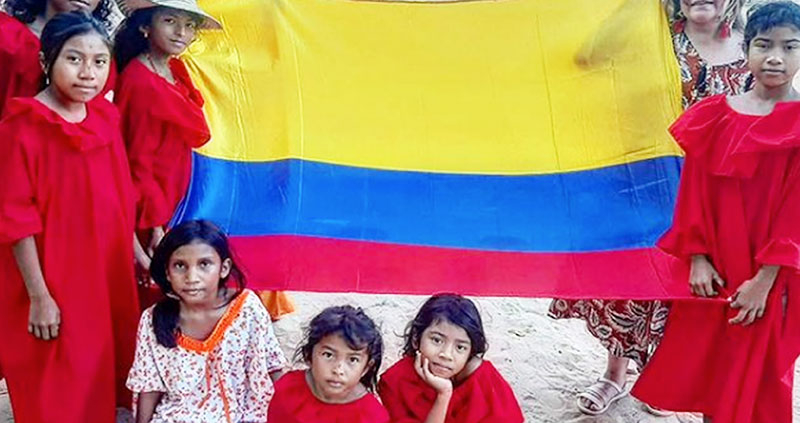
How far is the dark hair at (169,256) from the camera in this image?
2541mm

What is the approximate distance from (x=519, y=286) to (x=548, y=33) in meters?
1.01

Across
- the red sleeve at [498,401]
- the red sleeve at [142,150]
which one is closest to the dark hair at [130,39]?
the red sleeve at [142,150]

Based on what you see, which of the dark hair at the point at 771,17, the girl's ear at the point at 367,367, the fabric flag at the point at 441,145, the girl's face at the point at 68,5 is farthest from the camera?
the fabric flag at the point at 441,145

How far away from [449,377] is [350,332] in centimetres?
31

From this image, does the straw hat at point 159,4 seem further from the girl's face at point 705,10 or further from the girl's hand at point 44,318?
the girl's face at point 705,10

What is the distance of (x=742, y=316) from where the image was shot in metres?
2.48

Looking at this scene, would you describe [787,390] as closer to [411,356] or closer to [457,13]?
[411,356]

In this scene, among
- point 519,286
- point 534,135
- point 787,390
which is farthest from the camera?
point 534,135

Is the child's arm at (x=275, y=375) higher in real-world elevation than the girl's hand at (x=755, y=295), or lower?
lower

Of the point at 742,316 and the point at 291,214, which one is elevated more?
the point at 291,214

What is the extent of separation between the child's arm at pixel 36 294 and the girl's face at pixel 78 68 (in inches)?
16.2

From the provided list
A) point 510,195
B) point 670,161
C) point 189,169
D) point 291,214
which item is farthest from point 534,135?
point 189,169

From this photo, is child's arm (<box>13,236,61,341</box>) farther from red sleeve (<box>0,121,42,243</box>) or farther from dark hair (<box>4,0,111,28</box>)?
dark hair (<box>4,0,111,28</box>)

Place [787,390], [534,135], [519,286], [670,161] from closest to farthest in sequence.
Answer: [787,390], [519,286], [670,161], [534,135]
